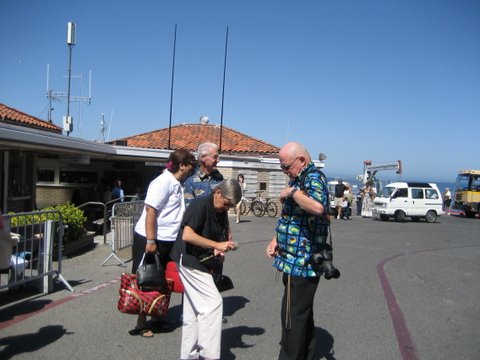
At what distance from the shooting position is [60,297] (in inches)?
233

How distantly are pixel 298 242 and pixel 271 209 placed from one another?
1833cm

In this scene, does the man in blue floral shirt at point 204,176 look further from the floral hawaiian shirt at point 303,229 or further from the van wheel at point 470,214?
the van wheel at point 470,214

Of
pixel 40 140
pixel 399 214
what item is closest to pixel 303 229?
pixel 40 140

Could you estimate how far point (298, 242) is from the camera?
3.48 metres

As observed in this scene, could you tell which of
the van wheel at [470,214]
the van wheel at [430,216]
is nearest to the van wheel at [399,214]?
the van wheel at [430,216]

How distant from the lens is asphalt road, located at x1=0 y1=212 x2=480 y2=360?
14.3ft

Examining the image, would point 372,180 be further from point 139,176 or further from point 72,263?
point 72,263

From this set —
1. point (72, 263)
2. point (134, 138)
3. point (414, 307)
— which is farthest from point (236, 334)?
point (134, 138)

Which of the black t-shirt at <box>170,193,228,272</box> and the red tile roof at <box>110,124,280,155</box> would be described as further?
the red tile roof at <box>110,124,280,155</box>

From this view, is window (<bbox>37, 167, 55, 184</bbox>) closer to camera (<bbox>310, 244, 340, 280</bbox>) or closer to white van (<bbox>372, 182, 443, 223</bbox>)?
white van (<bbox>372, 182, 443, 223</bbox>)

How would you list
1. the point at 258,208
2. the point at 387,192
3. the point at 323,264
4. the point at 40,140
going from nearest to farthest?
1. the point at 323,264
2. the point at 40,140
3. the point at 258,208
4. the point at 387,192

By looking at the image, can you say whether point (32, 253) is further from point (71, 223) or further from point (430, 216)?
point (430, 216)

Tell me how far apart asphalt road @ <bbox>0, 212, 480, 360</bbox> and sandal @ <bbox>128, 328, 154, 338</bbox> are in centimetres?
7

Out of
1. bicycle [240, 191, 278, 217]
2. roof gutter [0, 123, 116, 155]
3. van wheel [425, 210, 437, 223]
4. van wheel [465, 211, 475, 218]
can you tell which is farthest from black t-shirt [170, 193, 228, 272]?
van wheel [465, 211, 475, 218]
